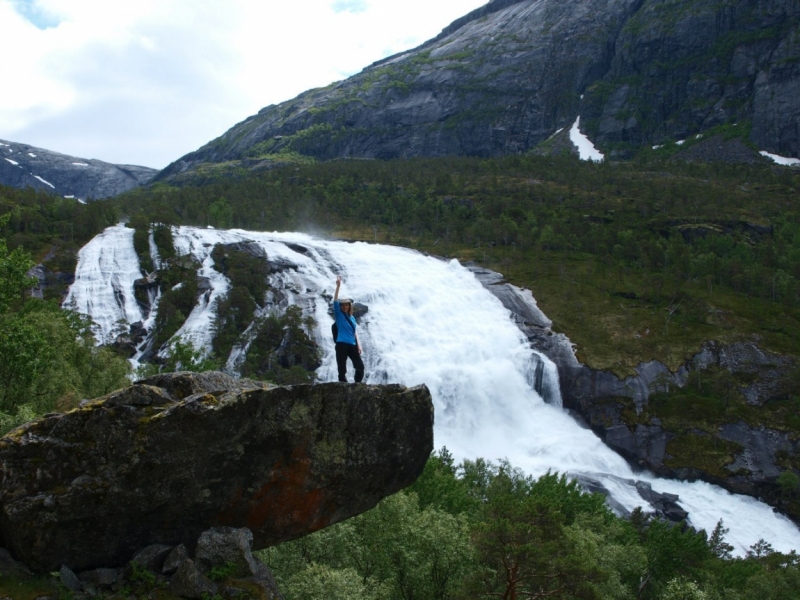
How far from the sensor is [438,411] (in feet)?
177

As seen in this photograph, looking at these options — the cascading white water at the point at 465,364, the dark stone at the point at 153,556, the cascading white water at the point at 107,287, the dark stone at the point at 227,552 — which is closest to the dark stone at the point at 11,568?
the dark stone at the point at 153,556

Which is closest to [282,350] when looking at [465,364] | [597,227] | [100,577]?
[465,364]

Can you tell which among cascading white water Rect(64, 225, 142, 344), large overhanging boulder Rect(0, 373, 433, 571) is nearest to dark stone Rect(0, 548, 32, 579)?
large overhanging boulder Rect(0, 373, 433, 571)

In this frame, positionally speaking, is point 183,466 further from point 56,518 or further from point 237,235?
point 237,235

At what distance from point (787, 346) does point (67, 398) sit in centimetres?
7112

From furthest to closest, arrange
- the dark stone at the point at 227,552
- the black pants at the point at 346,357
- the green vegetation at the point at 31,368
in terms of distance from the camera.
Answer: the green vegetation at the point at 31,368
the black pants at the point at 346,357
the dark stone at the point at 227,552

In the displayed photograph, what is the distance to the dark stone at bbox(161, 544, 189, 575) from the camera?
10938 millimetres

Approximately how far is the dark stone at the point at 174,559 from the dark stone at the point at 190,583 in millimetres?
197

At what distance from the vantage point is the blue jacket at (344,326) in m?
13.5

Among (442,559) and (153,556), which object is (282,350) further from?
(153,556)

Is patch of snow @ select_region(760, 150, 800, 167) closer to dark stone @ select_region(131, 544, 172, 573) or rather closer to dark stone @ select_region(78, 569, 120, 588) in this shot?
dark stone @ select_region(131, 544, 172, 573)

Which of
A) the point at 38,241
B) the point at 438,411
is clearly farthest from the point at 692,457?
the point at 38,241

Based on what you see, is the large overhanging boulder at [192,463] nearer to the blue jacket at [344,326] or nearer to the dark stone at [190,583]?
the dark stone at [190,583]

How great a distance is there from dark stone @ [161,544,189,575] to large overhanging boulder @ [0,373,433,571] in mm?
448
